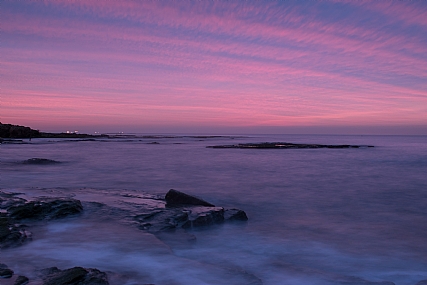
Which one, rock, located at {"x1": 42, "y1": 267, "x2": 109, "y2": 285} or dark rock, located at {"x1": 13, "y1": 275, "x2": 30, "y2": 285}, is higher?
rock, located at {"x1": 42, "y1": 267, "x2": 109, "y2": 285}

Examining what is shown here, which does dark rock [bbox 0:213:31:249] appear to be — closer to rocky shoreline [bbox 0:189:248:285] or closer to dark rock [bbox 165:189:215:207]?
rocky shoreline [bbox 0:189:248:285]

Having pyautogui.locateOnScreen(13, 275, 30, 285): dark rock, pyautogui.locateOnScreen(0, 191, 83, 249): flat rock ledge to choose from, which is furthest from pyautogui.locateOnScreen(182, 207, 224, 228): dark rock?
pyautogui.locateOnScreen(13, 275, 30, 285): dark rock

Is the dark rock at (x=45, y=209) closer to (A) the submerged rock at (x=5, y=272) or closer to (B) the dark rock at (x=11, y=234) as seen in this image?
(B) the dark rock at (x=11, y=234)

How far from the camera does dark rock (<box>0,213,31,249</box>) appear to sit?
554 cm

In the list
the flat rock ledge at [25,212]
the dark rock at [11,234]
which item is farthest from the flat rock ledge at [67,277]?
the flat rock ledge at [25,212]

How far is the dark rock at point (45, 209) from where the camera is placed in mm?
7109

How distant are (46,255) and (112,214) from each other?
252 cm

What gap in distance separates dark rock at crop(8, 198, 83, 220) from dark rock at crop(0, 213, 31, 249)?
58 centimetres

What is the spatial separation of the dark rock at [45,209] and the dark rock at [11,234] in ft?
1.90

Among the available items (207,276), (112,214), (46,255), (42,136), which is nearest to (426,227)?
(207,276)

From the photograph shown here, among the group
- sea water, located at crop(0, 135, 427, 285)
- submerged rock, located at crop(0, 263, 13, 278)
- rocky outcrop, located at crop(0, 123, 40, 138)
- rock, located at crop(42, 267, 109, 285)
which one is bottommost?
sea water, located at crop(0, 135, 427, 285)

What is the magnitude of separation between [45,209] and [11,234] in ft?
5.40

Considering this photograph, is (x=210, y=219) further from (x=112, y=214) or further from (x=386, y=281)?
(x=386, y=281)

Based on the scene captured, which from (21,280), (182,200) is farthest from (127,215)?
(21,280)
